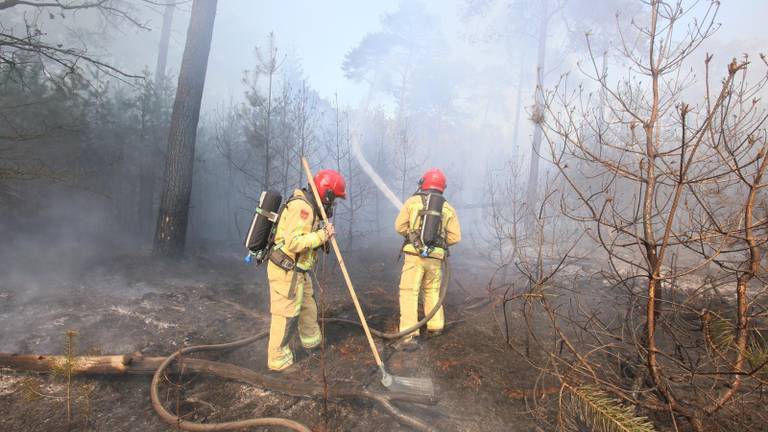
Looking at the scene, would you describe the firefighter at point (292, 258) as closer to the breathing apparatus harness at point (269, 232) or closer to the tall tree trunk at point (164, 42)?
the breathing apparatus harness at point (269, 232)

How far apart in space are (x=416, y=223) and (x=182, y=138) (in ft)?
18.6

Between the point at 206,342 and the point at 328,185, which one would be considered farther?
the point at 206,342

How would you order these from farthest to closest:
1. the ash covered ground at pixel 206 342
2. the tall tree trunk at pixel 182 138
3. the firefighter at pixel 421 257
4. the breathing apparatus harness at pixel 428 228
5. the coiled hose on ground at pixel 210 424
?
1. the tall tree trunk at pixel 182 138
2. the firefighter at pixel 421 257
3. the breathing apparatus harness at pixel 428 228
4. the ash covered ground at pixel 206 342
5. the coiled hose on ground at pixel 210 424

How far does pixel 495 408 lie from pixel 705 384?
7.16ft

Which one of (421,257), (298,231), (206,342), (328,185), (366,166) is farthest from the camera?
(366,166)

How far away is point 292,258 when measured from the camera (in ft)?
13.1

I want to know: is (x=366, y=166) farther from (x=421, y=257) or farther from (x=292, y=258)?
(x=292, y=258)

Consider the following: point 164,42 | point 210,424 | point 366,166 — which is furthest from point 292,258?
point 164,42

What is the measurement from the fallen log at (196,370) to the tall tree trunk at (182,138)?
4319 mm

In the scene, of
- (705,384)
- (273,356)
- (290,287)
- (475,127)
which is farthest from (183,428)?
(475,127)

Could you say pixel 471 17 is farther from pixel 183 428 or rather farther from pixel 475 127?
pixel 475 127

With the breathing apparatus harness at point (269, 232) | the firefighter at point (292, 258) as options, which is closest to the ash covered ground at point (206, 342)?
the firefighter at point (292, 258)

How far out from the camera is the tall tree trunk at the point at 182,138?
7.55m

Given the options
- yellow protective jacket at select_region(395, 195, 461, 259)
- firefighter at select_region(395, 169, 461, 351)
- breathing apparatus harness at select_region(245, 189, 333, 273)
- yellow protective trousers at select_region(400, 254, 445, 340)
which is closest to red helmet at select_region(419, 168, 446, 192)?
firefighter at select_region(395, 169, 461, 351)
